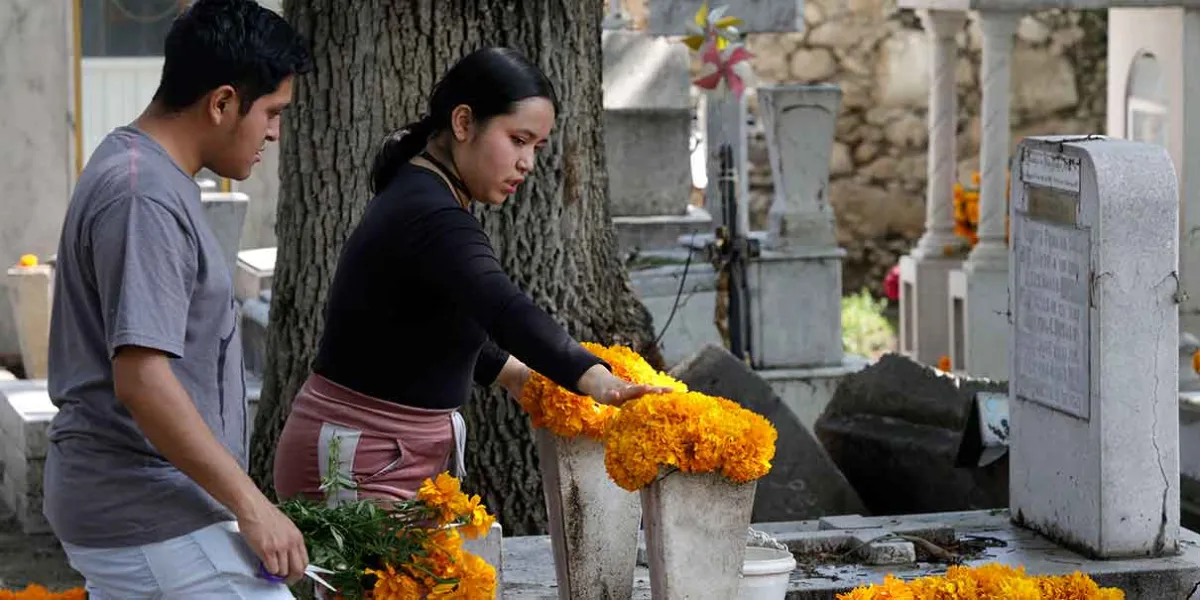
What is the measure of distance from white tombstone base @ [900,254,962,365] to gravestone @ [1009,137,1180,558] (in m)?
6.15

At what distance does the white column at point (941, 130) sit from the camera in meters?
11.6

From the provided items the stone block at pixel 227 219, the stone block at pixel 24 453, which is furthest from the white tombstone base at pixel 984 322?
the stone block at pixel 24 453

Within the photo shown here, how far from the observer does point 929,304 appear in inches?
475

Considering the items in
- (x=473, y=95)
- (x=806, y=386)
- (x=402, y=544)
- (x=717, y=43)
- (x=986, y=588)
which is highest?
(x=717, y=43)

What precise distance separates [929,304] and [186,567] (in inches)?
376

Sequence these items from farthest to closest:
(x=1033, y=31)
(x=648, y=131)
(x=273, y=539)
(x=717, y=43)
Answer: (x=1033, y=31)
(x=648, y=131)
(x=717, y=43)
(x=273, y=539)

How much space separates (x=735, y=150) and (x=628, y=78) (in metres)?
1.19

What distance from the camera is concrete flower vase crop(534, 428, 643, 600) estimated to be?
421 centimetres

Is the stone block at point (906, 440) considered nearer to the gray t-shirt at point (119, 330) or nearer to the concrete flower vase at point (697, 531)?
the concrete flower vase at point (697, 531)

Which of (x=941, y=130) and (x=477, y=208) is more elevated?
(x=941, y=130)

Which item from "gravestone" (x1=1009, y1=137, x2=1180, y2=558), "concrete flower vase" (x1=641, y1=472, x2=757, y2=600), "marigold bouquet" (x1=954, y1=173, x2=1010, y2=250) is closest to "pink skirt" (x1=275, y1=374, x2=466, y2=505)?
"concrete flower vase" (x1=641, y1=472, x2=757, y2=600)

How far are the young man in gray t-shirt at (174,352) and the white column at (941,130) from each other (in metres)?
9.04

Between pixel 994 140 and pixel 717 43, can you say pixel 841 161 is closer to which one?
pixel 994 140

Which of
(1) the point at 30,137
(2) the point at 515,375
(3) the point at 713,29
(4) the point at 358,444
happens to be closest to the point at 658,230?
(3) the point at 713,29
